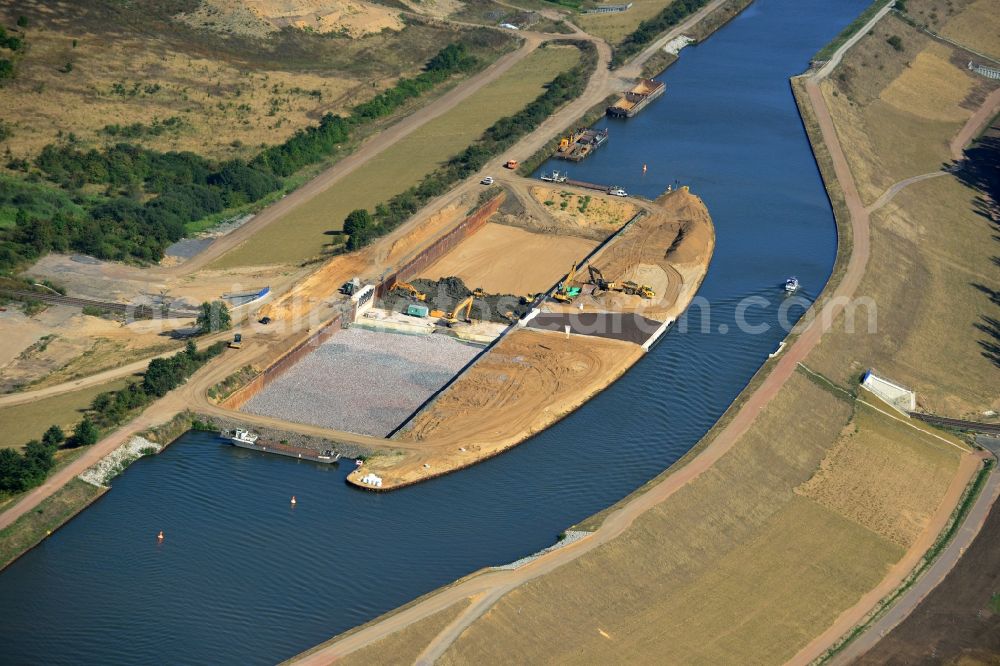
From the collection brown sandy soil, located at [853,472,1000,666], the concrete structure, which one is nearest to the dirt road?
the concrete structure

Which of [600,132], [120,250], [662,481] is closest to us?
[662,481]

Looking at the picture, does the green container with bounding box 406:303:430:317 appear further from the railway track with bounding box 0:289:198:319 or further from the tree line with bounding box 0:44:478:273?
the tree line with bounding box 0:44:478:273

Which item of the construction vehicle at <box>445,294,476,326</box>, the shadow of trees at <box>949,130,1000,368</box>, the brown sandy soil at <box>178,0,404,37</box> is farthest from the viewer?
the brown sandy soil at <box>178,0,404,37</box>

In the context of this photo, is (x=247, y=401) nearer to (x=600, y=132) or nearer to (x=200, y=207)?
(x=200, y=207)

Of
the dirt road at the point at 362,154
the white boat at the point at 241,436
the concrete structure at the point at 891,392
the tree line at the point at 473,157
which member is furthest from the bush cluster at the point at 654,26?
the white boat at the point at 241,436

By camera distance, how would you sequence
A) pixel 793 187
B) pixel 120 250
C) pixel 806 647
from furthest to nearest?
pixel 793 187, pixel 120 250, pixel 806 647

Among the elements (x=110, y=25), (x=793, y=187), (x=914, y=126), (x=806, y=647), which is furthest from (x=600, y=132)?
(x=806, y=647)

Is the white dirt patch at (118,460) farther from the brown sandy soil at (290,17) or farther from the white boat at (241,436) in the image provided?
the brown sandy soil at (290,17)

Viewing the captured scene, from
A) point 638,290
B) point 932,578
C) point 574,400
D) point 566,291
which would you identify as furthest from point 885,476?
point 566,291
